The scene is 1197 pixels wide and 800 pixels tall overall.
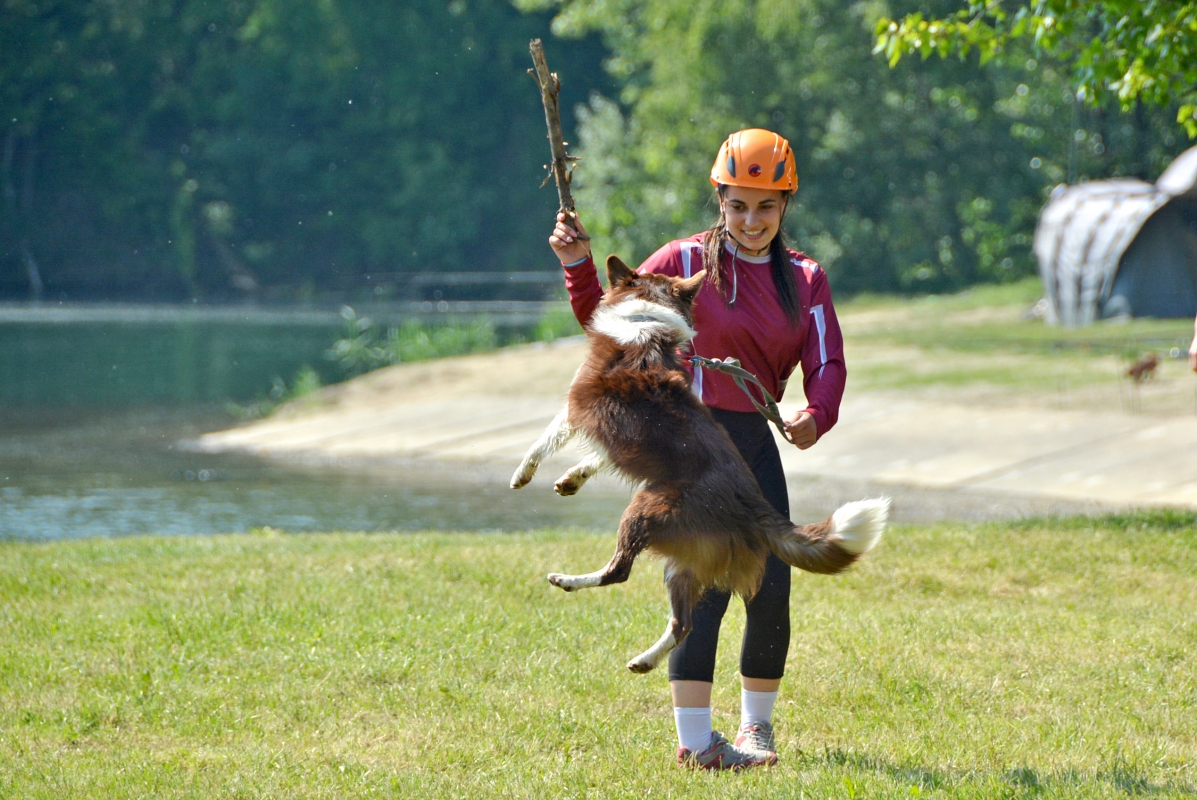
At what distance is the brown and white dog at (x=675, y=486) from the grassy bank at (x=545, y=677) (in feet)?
2.34

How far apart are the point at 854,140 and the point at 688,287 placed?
32718 mm

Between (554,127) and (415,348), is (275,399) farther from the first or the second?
(554,127)

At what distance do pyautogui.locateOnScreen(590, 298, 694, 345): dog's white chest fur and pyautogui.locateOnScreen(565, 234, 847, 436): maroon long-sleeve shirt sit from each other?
0.19 meters

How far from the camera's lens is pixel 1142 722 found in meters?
4.68

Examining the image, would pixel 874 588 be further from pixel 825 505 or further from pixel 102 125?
pixel 102 125

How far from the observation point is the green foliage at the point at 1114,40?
8.58 m

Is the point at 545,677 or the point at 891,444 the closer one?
the point at 545,677

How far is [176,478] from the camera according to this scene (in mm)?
14336

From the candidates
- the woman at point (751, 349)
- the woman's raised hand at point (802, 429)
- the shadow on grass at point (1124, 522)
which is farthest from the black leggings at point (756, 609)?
the shadow on grass at point (1124, 522)

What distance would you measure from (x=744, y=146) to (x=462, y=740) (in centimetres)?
228

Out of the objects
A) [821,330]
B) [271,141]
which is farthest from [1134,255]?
[271,141]

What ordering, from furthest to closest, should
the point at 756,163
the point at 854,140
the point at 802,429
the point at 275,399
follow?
the point at 854,140 → the point at 275,399 → the point at 756,163 → the point at 802,429

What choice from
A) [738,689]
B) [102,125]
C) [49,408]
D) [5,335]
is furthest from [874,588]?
[102,125]

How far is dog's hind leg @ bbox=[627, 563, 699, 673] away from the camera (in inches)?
151
